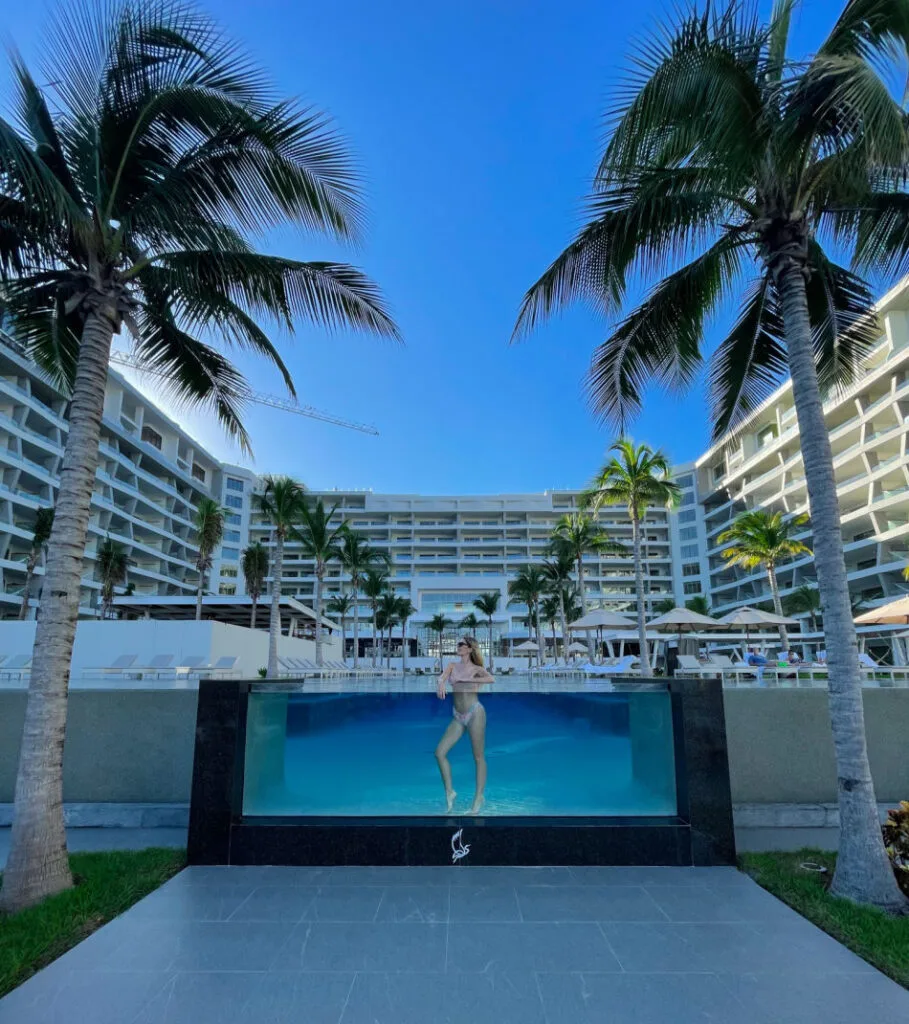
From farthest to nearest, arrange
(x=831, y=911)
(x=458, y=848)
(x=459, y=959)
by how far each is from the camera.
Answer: (x=458, y=848) < (x=831, y=911) < (x=459, y=959)

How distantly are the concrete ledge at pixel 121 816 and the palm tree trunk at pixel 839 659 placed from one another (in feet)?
20.9

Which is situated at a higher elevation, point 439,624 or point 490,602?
point 490,602

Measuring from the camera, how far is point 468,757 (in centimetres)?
616

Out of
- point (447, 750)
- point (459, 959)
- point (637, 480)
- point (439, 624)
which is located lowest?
point (459, 959)

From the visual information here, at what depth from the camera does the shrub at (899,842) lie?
15.8ft

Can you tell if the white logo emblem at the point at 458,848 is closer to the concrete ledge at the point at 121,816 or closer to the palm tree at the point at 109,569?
the concrete ledge at the point at 121,816

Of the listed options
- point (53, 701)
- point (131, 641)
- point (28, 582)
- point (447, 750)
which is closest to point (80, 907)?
point (53, 701)

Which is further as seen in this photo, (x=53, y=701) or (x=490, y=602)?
(x=490, y=602)

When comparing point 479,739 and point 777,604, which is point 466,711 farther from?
point 777,604

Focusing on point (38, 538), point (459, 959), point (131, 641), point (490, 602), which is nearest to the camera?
point (459, 959)

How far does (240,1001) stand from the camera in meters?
3.43

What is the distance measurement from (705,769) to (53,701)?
5.67 m

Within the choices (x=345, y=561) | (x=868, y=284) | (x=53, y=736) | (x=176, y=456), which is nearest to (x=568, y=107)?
(x=868, y=284)

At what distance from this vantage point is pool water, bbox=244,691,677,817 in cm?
607
